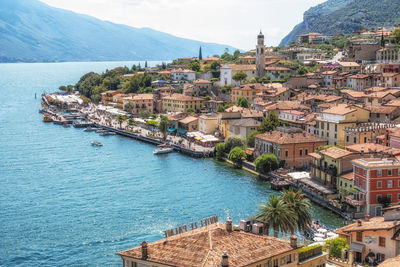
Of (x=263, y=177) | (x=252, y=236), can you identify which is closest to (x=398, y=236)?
(x=252, y=236)

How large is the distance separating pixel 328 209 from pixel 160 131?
56877 mm

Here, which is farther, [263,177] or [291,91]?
[291,91]

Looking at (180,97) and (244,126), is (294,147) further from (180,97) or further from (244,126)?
(180,97)

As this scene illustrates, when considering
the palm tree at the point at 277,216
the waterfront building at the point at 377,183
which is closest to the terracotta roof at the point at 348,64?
the waterfront building at the point at 377,183

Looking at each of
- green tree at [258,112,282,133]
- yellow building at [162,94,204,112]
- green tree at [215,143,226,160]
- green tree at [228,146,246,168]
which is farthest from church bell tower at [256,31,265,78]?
green tree at [228,146,246,168]

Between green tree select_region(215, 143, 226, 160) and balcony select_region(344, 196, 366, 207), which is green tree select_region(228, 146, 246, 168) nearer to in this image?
green tree select_region(215, 143, 226, 160)

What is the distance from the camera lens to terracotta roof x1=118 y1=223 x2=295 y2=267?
22203 mm

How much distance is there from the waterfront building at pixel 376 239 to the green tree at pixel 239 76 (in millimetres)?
92942

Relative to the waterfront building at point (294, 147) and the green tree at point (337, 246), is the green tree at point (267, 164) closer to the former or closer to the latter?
the waterfront building at point (294, 147)

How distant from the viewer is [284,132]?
73.9 meters

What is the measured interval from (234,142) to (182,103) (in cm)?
4225

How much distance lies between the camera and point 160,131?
105m

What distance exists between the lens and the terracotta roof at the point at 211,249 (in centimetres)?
2220

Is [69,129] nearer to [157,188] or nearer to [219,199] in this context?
[157,188]
